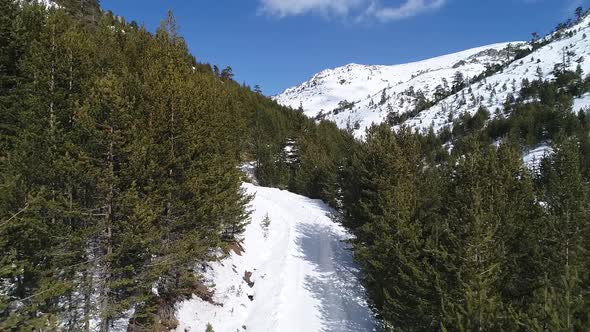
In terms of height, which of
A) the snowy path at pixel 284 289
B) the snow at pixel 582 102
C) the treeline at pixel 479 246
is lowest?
the snowy path at pixel 284 289

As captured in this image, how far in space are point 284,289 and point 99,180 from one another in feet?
50.4

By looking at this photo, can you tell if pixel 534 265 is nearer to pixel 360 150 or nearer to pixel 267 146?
pixel 360 150

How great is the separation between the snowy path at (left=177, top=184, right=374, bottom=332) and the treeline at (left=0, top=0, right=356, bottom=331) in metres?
1.91

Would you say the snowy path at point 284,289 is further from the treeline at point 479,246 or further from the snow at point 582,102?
the snow at point 582,102

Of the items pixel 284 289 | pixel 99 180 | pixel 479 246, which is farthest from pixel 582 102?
pixel 99 180

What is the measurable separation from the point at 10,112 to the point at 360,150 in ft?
73.5

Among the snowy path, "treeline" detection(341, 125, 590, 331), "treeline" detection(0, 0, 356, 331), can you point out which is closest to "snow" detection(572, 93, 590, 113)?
"treeline" detection(341, 125, 590, 331)

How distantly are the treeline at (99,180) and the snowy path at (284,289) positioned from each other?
6.25 ft

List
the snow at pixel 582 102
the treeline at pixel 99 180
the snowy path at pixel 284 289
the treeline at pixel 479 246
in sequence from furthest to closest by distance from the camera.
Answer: the snow at pixel 582 102 < the snowy path at pixel 284 289 < the treeline at pixel 479 246 < the treeline at pixel 99 180

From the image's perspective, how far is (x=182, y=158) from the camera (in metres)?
17.0

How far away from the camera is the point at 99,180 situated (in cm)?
1299

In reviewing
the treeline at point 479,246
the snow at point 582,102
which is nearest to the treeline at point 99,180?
the treeline at point 479,246

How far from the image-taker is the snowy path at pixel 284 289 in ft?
67.1

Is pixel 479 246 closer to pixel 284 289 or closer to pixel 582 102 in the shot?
pixel 284 289
